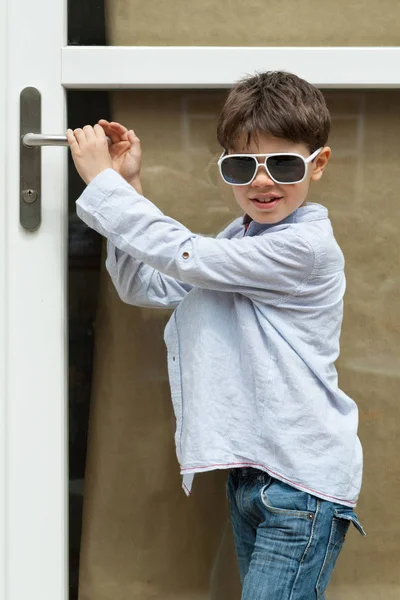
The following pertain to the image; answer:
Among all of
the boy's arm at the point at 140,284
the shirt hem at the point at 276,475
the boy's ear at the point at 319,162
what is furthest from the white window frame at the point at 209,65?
the shirt hem at the point at 276,475

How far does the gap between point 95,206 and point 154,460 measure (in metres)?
0.55

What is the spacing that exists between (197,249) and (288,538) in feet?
1.59

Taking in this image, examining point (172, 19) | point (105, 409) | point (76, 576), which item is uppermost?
point (172, 19)

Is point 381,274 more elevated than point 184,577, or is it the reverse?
point 381,274

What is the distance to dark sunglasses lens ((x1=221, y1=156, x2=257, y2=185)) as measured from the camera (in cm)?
136

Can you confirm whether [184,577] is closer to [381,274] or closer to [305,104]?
[381,274]

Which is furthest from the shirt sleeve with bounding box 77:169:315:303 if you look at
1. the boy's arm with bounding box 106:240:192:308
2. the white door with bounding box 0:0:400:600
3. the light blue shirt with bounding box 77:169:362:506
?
the white door with bounding box 0:0:400:600

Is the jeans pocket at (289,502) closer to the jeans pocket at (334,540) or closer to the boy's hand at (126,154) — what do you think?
the jeans pocket at (334,540)

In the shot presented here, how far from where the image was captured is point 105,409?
5.38ft

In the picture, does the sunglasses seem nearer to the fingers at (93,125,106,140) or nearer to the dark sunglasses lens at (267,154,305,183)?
the dark sunglasses lens at (267,154,305,183)

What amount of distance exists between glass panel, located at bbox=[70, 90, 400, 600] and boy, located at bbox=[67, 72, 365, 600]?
20 centimetres

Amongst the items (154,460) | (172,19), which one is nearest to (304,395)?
(154,460)

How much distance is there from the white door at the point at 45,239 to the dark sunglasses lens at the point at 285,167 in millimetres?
297

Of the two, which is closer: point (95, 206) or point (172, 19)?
point (95, 206)
